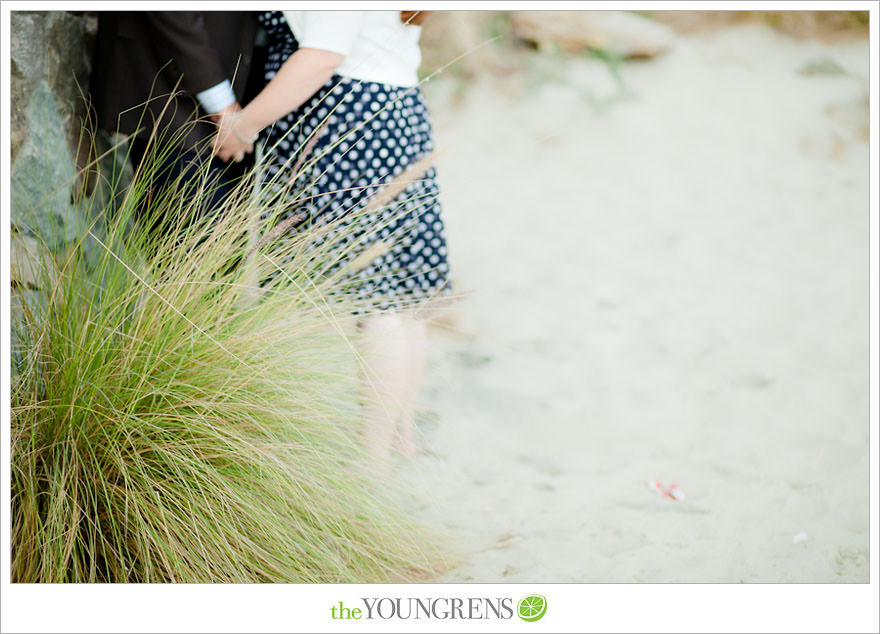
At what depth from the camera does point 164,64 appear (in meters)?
1.67

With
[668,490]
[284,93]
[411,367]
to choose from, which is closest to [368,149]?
[284,93]

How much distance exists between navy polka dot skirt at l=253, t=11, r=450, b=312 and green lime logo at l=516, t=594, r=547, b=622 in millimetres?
711

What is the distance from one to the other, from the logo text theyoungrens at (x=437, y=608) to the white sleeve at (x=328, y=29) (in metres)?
1.19

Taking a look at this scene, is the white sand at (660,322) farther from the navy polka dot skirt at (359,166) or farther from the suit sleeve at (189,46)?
the suit sleeve at (189,46)

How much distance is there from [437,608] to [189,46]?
132 centimetres

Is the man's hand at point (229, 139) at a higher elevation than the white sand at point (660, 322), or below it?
higher

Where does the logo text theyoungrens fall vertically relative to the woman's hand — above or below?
below

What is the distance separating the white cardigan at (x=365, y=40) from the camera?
5.37ft

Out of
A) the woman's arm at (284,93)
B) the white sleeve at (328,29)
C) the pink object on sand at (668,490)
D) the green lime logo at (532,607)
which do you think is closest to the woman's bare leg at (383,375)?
the green lime logo at (532,607)

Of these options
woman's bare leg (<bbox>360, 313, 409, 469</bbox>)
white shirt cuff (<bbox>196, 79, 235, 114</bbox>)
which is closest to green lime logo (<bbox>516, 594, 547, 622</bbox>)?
woman's bare leg (<bbox>360, 313, 409, 469</bbox>)

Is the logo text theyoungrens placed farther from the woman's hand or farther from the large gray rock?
the woman's hand

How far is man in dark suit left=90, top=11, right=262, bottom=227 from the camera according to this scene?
1.64 metres

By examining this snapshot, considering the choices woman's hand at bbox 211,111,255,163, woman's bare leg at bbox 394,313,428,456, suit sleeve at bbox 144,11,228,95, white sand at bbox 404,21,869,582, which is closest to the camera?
suit sleeve at bbox 144,11,228,95

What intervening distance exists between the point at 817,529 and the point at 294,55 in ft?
6.21
